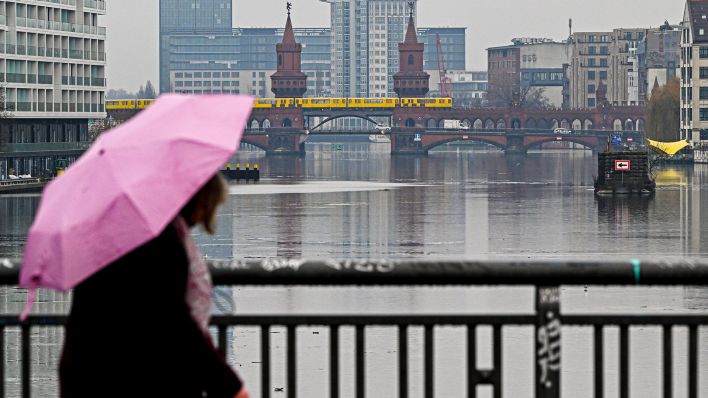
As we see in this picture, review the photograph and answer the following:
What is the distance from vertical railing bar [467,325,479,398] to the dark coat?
1.73 m

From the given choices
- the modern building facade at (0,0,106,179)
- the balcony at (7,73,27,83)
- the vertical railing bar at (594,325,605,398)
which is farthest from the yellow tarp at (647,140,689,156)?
the vertical railing bar at (594,325,605,398)

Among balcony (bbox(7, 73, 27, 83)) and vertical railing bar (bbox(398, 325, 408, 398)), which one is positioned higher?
balcony (bbox(7, 73, 27, 83))

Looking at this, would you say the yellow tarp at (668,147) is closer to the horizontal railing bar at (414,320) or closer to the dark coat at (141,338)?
the horizontal railing bar at (414,320)

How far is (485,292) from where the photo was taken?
50562mm

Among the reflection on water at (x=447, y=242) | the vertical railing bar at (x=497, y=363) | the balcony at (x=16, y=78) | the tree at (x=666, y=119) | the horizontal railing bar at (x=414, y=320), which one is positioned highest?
the balcony at (x=16, y=78)

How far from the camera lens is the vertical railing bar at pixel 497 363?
8.12m

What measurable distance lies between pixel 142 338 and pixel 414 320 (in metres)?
1.79

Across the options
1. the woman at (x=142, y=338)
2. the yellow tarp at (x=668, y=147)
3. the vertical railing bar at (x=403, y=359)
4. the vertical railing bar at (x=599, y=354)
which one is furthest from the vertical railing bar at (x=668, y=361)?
the yellow tarp at (x=668, y=147)

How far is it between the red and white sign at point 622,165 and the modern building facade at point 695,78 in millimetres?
66887

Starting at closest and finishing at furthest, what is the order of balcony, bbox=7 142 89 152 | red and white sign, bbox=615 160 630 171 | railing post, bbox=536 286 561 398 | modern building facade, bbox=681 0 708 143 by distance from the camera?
railing post, bbox=536 286 561 398
red and white sign, bbox=615 160 630 171
balcony, bbox=7 142 89 152
modern building facade, bbox=681 0 708 143

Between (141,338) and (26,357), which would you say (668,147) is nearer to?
(26,357)

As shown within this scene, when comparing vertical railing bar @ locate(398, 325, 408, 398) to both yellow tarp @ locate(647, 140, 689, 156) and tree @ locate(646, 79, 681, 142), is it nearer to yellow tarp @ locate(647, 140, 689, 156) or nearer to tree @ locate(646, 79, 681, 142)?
yellow tarp @ locate(647, 140, 689, 156)

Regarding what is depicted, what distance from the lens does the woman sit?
6.59m

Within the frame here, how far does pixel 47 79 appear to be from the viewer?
137 metres
